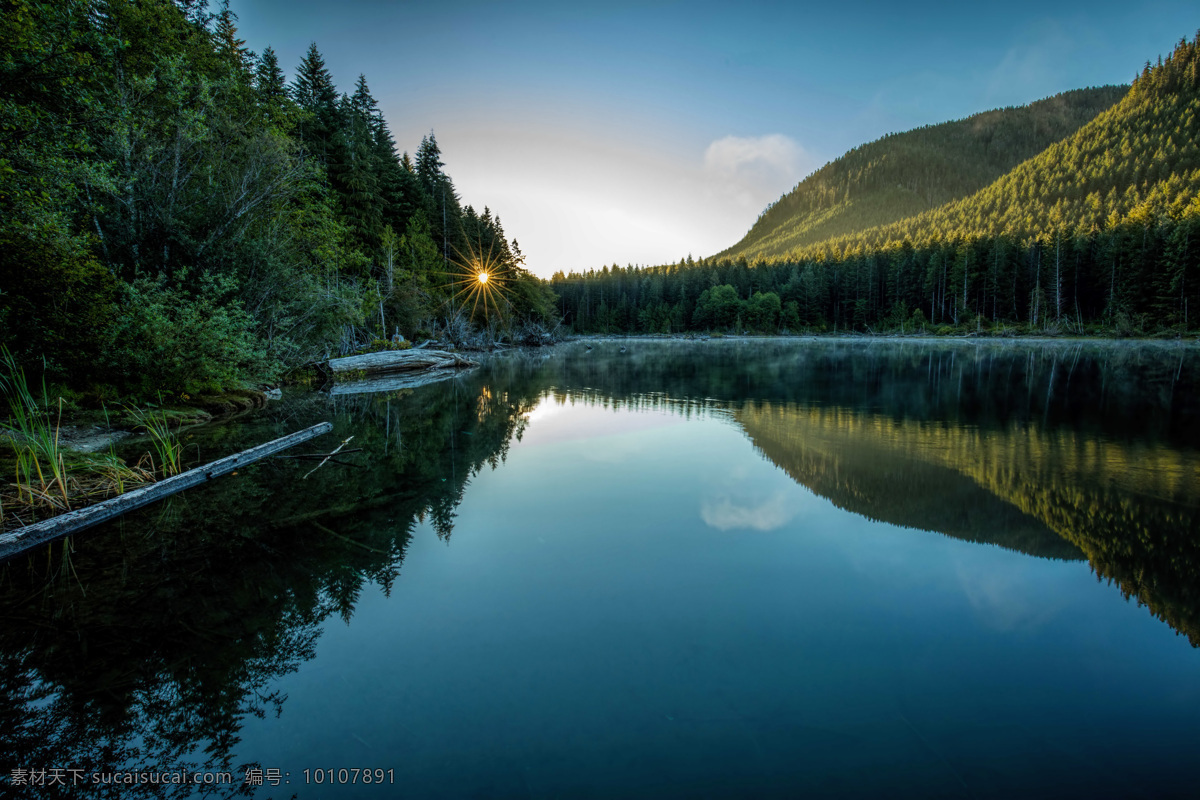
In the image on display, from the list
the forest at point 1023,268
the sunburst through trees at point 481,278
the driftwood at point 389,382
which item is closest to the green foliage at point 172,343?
the driftwood at point 389,382

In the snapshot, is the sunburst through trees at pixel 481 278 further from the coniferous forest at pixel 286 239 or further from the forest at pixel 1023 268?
the forest at pixel 1023 268

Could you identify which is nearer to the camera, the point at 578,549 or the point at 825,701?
the point at 825,701

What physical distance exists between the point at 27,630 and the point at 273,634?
70.0 inches

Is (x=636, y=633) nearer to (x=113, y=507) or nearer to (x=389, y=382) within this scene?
(x=113, y=507)

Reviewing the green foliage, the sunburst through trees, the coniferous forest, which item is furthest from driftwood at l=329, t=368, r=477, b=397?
the sunburst through trees

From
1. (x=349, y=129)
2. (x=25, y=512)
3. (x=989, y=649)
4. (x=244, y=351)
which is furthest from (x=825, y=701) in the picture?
Result: (x=349, y=129)

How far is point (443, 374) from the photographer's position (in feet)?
86.0

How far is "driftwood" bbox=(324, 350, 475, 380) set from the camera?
2337 cm

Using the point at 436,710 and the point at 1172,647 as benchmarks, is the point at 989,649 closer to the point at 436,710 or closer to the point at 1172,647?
the point at 1172,647

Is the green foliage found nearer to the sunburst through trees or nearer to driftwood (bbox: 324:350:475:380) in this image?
driftwood (bbox: 324:350:475:380)

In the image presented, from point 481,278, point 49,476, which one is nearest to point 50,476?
point 49,476

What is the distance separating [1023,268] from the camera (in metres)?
68.2

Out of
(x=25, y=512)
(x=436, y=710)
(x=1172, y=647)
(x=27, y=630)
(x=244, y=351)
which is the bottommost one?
(x=1172, y=647)

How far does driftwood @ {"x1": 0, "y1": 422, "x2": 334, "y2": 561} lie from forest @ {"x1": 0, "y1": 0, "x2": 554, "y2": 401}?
4.52m
